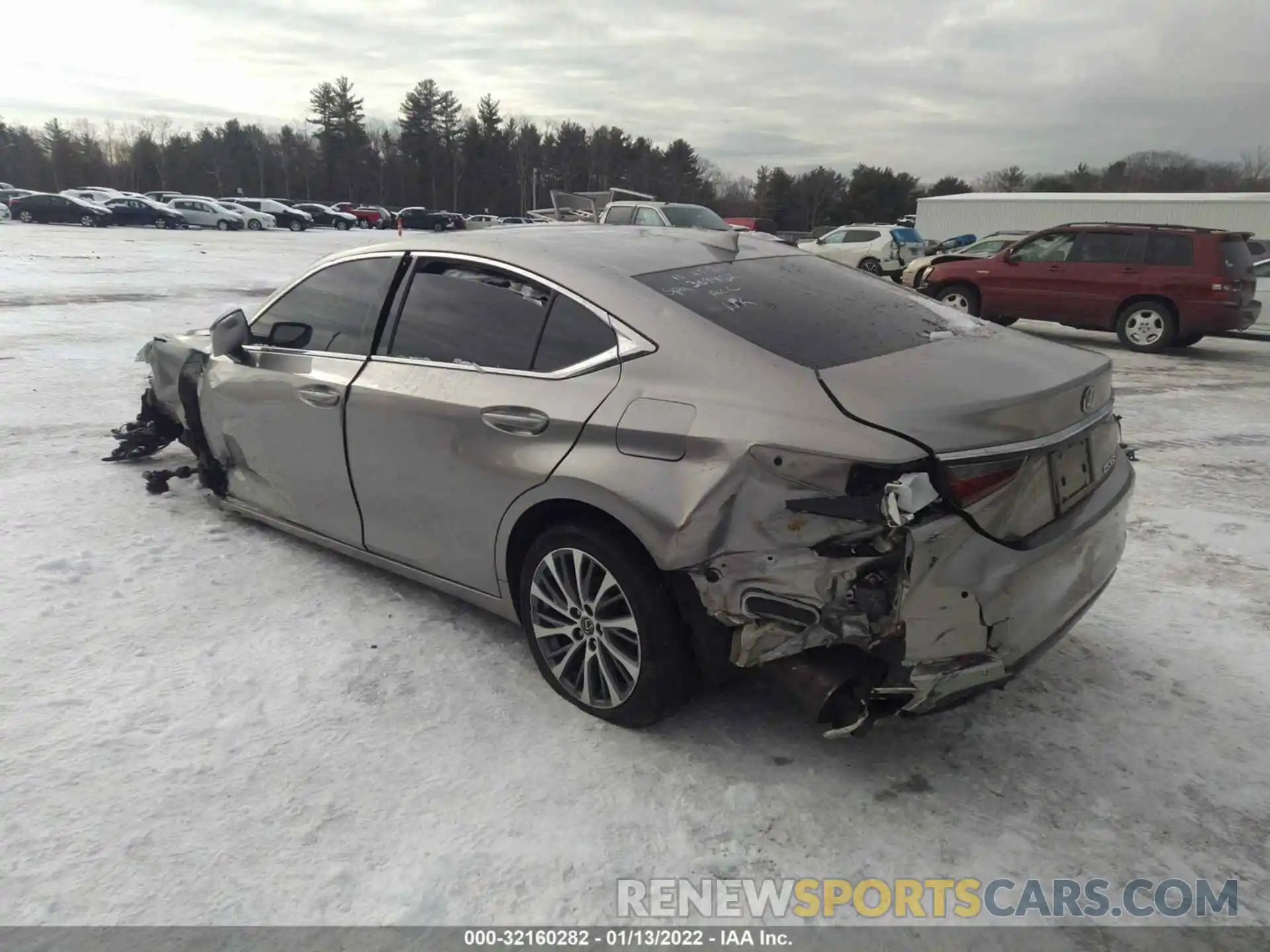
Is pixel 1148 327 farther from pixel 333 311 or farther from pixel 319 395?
pixel 319 395

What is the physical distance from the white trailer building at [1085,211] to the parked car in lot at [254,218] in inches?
1363

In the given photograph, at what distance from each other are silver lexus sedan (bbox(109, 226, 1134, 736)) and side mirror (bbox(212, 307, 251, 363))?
583 mm

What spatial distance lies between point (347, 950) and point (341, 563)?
2.43m

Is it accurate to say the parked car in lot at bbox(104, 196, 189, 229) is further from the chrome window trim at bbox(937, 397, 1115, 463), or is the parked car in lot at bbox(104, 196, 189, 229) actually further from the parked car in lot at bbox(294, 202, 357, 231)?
the chrome window trim at bbox(937, 397, 1115, 463)

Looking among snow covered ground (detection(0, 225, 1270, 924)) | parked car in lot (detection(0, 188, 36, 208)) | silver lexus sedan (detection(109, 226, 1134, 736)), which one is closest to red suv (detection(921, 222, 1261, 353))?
snow covered ground (detection(0, 225, 1270, 924))

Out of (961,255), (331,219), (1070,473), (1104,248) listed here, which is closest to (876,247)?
(961,255)

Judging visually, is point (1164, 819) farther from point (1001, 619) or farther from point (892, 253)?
point (892, 253)

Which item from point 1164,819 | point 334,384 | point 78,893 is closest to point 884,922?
point 1164,819

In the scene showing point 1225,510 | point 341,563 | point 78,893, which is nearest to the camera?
point 78,893

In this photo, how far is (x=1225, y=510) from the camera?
5.20 m

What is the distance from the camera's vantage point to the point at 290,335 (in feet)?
13.6

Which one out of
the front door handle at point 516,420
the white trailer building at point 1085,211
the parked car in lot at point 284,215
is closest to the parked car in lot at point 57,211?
the parked car in lot at point 284,215

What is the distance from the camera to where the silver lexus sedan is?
2.37m

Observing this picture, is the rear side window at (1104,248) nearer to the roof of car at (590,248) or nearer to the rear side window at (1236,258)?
the rear side window at (1236,258)
